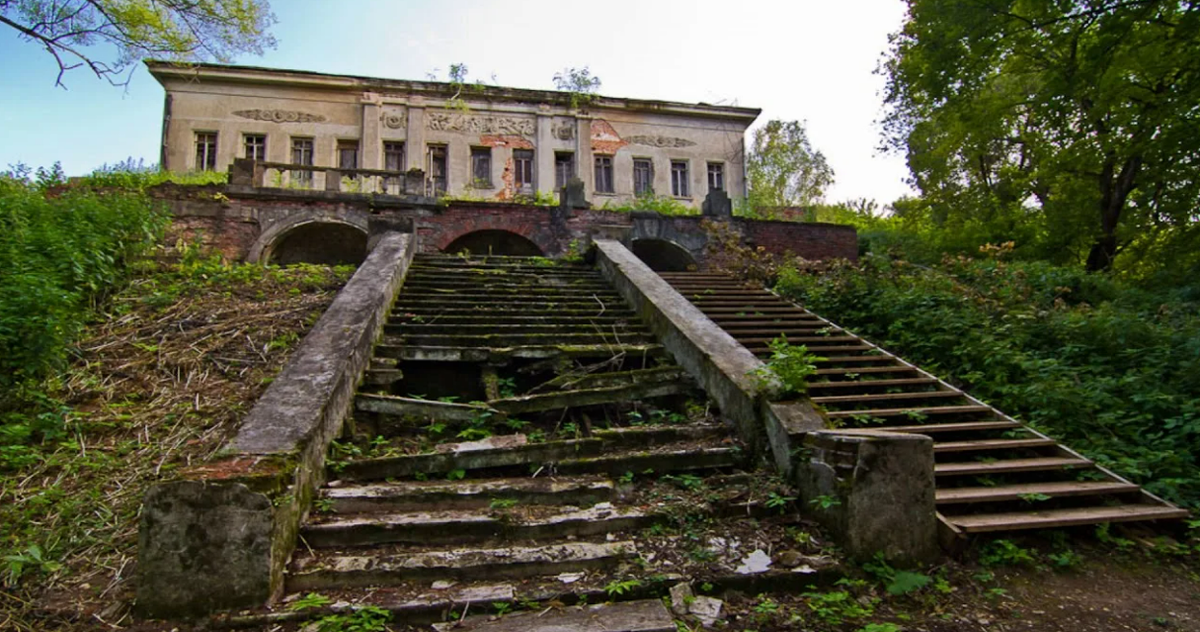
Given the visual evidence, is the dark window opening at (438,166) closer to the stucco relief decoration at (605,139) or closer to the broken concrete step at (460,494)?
the stucco relief decoration at (605,139)

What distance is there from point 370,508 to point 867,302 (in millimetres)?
6918

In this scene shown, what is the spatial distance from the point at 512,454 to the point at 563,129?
18275 mm

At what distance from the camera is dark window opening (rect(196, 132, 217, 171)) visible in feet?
61.5

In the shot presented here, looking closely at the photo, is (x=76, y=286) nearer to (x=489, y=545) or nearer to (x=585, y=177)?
(x=489, y=545)

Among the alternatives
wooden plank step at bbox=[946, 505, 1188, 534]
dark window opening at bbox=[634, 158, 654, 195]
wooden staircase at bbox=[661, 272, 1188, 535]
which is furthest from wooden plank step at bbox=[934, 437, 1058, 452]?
dark window opening at bbox=[634, 158, 654, 195]

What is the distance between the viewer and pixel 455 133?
2014 cm

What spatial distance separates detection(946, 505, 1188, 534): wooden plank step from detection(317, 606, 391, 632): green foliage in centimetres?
304

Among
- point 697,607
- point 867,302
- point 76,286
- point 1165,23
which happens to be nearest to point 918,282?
point 867,302

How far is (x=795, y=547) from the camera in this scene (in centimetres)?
333

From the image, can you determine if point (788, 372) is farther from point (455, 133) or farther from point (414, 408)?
point (455, 133)

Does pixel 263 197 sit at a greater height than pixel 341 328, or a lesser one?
greater

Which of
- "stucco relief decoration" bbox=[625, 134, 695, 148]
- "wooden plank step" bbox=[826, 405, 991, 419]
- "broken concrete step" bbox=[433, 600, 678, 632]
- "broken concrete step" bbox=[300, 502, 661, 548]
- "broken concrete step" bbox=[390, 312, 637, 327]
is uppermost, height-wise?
"stucco relief decoration" bbox=[625, 134, 695, 148]

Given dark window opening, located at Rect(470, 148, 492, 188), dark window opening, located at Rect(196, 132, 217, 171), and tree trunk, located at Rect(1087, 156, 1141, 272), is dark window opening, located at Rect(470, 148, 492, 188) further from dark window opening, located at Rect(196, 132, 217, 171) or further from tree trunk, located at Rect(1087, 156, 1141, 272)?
tree trunk, located at Rect(1087, 156, 1141, 272)

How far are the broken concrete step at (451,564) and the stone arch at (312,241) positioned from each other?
461 inches
